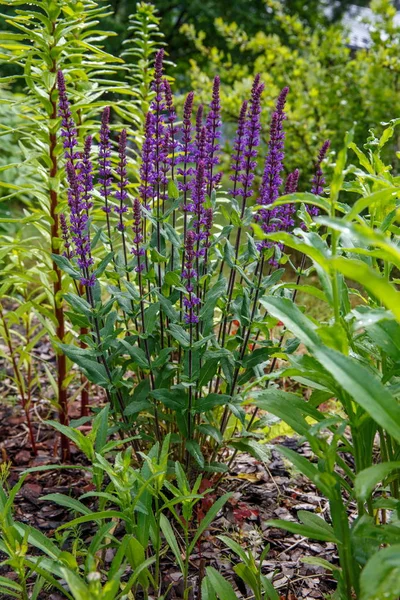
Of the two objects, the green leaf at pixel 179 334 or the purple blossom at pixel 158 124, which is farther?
the purple blossom at pixel 158 124

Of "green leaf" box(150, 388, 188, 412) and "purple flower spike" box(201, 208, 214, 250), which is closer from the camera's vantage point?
"purple flower spike" box(201, 208, 214, 250)

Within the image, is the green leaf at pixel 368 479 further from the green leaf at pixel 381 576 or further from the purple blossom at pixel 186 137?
the purple blossom at pixel 186 137

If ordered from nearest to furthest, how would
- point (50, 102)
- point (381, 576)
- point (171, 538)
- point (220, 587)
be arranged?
point (381, 576) → point (220, 587) → point (171, 538) → point (50, 102)

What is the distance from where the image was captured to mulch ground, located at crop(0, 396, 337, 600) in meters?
2.12

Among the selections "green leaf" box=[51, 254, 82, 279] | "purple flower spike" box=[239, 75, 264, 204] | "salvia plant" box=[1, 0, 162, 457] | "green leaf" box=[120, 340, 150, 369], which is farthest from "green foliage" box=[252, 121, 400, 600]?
"salvia plant" box=[1, 0, 162, 457]

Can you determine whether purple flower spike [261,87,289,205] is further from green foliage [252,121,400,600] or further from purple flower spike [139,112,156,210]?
purple flower spike [139,112,156,210]

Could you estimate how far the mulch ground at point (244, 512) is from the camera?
212 cm

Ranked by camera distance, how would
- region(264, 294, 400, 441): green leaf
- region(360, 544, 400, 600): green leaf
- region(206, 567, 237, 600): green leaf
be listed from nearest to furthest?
region(360, 544, 400, 600): green leaf
region(264, 294, 400, 441): green leaf
region(206, 567, 237, 600): green leaf

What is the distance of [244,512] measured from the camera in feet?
7.75

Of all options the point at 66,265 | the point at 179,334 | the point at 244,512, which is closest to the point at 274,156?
the point at 179,334

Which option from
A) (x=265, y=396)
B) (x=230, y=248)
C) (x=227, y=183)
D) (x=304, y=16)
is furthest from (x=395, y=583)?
(x=304, y=16)

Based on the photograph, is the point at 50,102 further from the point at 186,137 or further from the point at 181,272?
the point at 181,272

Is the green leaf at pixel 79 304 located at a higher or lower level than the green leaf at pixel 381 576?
lower

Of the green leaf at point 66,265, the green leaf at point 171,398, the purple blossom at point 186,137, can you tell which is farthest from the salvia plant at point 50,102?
the green leaf at point 171,398
